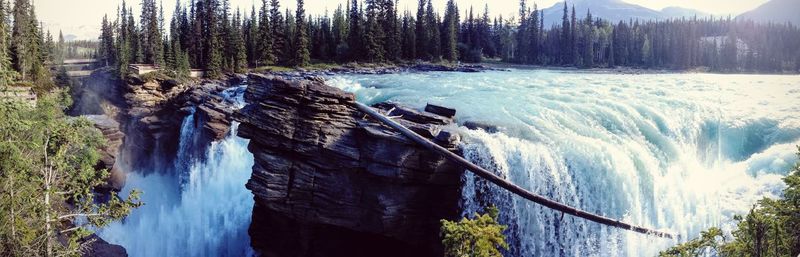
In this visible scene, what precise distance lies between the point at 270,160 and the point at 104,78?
56203mm

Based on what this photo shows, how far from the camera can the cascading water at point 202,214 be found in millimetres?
30188

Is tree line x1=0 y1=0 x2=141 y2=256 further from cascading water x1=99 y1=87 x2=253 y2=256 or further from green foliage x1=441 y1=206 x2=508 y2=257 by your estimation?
cascading water x1=99 y1=87 x2=253 y2=256

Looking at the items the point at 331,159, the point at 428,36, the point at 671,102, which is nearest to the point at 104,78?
the point at 428,36

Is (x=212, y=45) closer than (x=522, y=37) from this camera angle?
Yes

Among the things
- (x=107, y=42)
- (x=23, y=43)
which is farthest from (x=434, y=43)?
(x=107, y=42)

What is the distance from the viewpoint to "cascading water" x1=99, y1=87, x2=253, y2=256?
3019 centimetres

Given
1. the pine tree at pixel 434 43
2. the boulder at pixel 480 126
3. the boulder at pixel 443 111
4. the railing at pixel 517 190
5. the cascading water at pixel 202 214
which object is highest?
the pine tree at pixel 434 43

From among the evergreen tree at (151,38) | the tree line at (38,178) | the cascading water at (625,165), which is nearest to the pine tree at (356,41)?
the evergreen tree at (151,38)

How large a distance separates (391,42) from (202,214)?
2273 inches

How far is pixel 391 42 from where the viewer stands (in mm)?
85500

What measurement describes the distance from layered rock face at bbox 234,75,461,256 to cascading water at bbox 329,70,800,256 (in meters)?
1.83

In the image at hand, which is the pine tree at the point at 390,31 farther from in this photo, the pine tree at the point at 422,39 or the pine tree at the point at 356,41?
the pine tree at the point at 422,39

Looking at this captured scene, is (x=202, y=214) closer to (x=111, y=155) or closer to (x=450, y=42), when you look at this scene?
(x=111, y=155)

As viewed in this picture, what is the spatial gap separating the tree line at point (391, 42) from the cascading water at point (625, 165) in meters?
54.3
